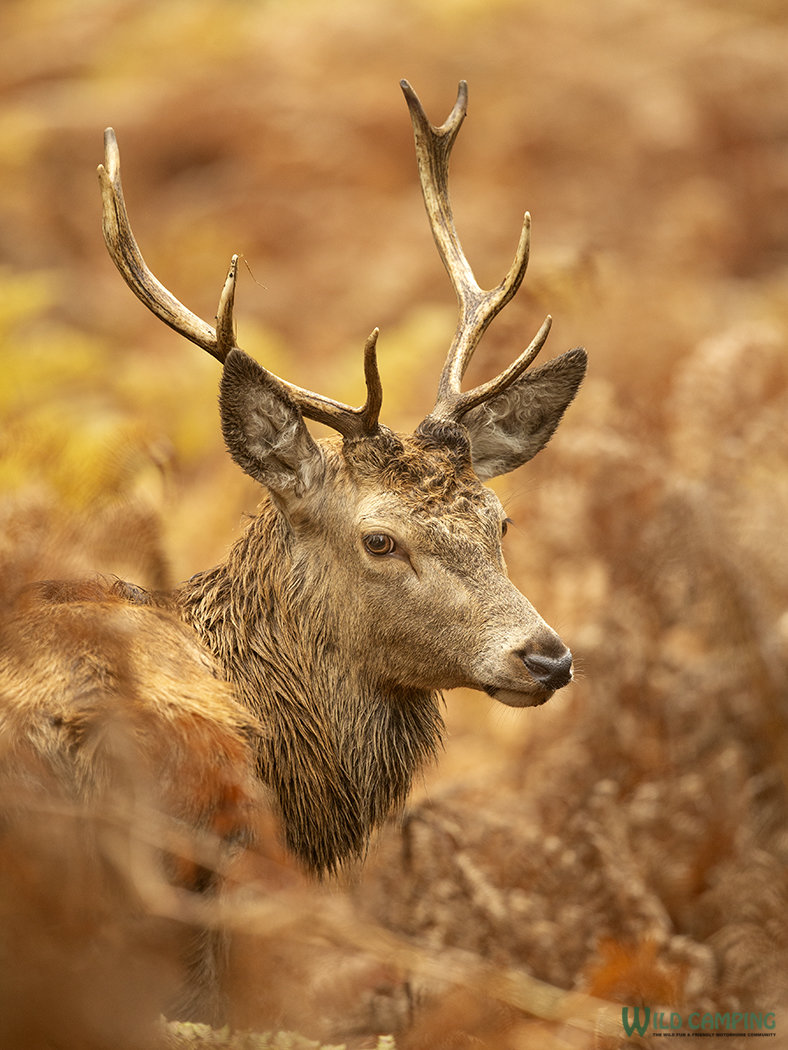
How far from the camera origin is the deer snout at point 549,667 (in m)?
4.11

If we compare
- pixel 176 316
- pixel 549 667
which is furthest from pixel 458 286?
pixel 549 667

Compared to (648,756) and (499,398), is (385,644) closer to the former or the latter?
(499,398)

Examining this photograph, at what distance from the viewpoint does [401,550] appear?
14.5 ft

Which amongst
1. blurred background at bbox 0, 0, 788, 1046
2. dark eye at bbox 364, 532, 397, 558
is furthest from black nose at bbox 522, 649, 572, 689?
blurred background at bbox 0, 0, 788, 1046

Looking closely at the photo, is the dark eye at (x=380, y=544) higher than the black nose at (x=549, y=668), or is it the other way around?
the dark eye at (x=380, y=544)

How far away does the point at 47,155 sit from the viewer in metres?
16.9

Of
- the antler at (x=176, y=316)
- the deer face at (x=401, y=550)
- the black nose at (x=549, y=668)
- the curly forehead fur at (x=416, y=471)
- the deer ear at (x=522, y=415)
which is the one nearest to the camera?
the black nose at (x=549, y=668)

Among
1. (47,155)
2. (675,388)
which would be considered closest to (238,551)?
(675,388)

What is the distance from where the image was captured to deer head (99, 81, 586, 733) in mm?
4254

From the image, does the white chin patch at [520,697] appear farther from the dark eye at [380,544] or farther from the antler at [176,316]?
the antler at [176,316]
